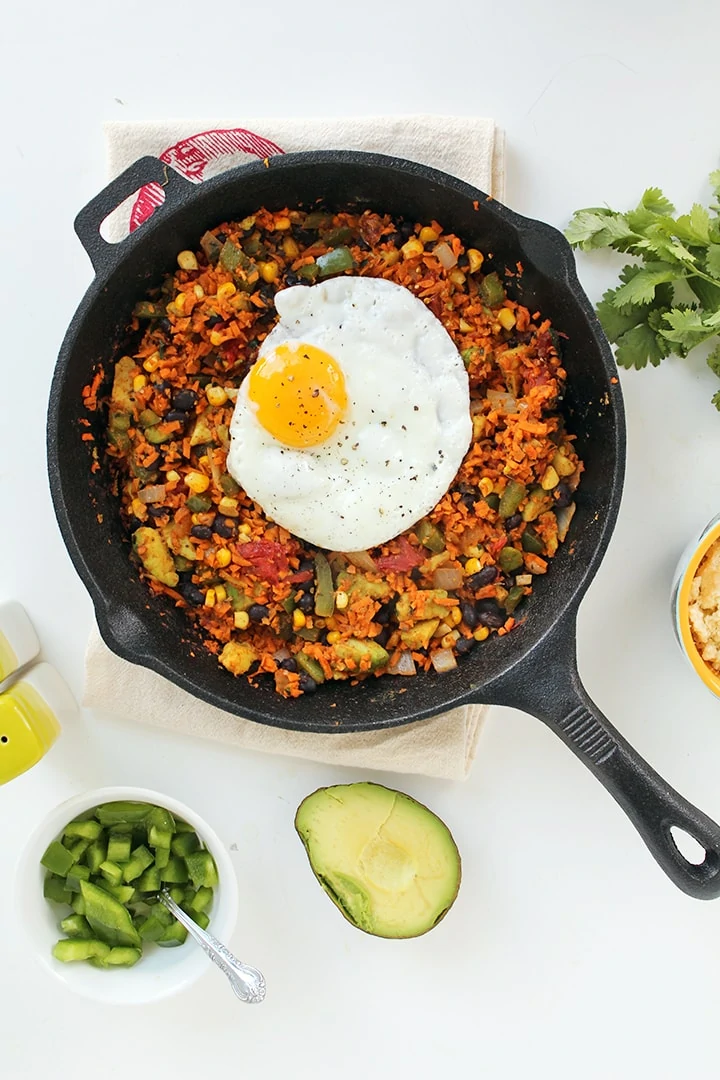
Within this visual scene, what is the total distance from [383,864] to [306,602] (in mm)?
946

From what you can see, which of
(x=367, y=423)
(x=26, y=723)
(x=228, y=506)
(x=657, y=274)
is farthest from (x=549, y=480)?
(x=26, y=723)

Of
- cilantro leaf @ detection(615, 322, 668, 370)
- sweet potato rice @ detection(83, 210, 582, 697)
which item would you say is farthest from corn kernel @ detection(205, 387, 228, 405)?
cilantro leaf @ detection(615, 322, 668, 370)

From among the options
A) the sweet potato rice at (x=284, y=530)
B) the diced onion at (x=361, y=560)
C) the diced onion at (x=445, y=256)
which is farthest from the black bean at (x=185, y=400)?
the diced onion at (x=445, y=256)

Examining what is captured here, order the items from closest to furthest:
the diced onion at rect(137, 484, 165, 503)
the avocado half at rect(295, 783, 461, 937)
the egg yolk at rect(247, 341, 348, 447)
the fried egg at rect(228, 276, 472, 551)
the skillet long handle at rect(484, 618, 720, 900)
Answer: the skillet long handle at rect(484, 618, 720, 900), the egg yolk at rect(247, 341, 348, 447), the fried egg at rect(228, 276, 472, 551), the diced onion at rect(137, 484, 165, 503), the avocado half at rect(295, 783, 461, 937)

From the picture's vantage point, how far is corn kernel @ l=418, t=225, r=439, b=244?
2.99 m

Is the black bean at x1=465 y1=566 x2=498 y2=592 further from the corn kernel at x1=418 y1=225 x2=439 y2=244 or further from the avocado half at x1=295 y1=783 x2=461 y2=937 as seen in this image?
the corn kernel at x1=418 y1=225 x2=439 y2=244

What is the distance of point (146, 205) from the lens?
3.04m

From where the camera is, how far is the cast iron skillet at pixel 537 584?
2654 mm

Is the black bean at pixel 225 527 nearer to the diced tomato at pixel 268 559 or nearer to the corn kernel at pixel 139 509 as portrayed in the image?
the diced tomato at pixel 268 559

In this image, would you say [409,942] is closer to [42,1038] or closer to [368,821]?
[368,821]

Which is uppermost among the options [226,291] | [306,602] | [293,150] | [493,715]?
[293,150]

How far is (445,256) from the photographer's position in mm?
2996

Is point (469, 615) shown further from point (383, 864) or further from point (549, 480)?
point (383, 864)

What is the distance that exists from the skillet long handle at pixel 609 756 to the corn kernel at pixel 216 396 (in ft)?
4.08
